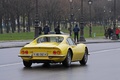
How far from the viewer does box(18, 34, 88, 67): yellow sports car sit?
665 inches

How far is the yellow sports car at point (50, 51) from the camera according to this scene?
55.4 ft

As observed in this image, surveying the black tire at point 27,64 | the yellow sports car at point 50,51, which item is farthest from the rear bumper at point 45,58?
the black tire at point 27,64

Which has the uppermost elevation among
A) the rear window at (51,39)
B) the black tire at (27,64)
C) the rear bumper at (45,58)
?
the rear window at (51,39)

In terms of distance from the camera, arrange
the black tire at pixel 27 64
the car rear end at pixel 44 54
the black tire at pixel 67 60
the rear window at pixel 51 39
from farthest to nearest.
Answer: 1. the rear window at pixel 51 39
2. the black tire at pixel 27 64
3. the black tire at pixel 67 60
4. the car rear end at pixel 44 54

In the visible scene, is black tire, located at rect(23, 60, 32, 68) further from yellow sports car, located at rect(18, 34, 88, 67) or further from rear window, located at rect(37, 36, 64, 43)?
rear window, located at rect(37, 36, 64, 43)

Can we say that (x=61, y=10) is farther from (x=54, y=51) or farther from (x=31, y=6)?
(x=54, y=51)

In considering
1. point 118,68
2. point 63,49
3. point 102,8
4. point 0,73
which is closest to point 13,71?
point 0,73

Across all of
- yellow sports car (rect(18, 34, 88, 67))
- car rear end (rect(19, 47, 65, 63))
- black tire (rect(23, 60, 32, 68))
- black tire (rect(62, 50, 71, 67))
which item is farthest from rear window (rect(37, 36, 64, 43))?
car rear end (rect(19, 47, 65, 63))

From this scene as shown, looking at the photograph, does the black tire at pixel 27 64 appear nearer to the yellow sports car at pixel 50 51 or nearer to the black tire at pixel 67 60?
the yellow sports car at pixel 50 51

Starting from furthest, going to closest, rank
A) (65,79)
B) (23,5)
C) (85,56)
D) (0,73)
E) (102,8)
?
1. (102,8)
2. (23,5)
3. (85,56)
4. (0,73)
5. (65,79)

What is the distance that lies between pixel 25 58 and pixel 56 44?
1.30 m

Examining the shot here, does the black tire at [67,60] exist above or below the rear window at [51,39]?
below

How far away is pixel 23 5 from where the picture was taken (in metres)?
83.3

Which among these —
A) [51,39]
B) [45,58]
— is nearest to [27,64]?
[45,58]
